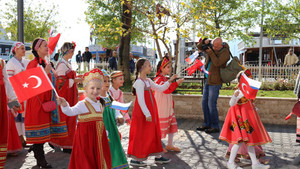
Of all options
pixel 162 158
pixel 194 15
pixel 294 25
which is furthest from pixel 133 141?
pixel 294 25

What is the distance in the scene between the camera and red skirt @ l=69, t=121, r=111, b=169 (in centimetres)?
377

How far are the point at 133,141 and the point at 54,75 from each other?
1.83 m

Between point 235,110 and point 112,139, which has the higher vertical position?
point 235,110

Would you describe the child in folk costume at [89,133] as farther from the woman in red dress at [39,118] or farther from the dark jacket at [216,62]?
the dark jacket at [216,62]

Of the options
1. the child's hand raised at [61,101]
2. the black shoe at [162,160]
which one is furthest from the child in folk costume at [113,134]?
the black shoe at [162,160]

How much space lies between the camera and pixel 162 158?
213 inches

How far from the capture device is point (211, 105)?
25.6 ft

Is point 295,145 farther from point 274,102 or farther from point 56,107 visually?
point 56,107

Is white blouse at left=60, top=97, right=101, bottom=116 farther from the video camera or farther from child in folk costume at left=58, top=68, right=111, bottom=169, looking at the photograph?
the video camera

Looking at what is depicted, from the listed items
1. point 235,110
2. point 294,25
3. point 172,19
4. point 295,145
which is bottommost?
point 295,145

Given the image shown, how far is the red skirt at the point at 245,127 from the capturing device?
194 inches

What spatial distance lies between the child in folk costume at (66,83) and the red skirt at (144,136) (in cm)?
155

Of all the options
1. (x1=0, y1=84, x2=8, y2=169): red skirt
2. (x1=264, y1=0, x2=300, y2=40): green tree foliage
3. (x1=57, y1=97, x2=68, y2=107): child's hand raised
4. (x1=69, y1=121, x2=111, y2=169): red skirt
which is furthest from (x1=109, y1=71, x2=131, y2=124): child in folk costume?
(x1=264, y1=0, x2=300, y2=40): green tree foliage

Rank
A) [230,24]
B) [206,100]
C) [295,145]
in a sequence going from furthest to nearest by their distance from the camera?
[230,24] → [206,100] → [295,145]
